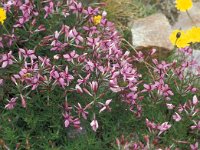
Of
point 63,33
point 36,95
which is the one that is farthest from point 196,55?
point 36,95

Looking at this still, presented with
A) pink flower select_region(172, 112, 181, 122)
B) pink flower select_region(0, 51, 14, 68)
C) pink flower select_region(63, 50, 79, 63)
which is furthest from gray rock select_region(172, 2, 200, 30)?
pink flower select_region(0, 51, 14, 68)

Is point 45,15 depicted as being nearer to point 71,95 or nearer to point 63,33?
point 63,33

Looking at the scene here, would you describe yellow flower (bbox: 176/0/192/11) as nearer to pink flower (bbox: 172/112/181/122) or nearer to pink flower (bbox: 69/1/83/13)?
pink flower (bbox: 69/1/83/13)

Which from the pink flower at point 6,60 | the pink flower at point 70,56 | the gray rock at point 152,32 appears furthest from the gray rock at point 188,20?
the pink flower at point 6,60

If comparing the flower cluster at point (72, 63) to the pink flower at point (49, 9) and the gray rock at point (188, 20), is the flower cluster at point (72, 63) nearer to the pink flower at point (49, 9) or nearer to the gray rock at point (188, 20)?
the pink flower at point (49, 9)

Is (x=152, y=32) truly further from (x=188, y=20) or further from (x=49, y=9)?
(x=49, y=9)

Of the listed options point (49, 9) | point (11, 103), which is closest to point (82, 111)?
point (11, 103)
